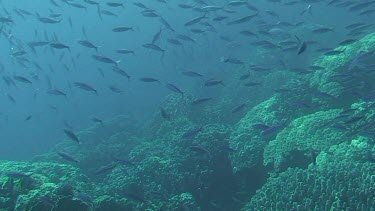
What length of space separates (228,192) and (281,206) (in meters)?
2.63

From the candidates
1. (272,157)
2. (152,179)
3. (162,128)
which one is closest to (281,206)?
(272,157)

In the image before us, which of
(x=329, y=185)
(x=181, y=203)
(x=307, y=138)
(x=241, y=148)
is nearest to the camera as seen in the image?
(x=329, y=185)

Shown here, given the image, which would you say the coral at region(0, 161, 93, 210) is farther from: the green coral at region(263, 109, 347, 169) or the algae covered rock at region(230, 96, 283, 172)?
the green coral at region(263, 109, 347, 169)

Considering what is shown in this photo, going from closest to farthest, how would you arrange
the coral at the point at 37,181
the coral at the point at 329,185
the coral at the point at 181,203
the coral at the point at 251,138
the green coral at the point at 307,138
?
the coral at the point at 329,185, the coral at the point at 37,181, the coral at the point at 181,203, the green coral at the point at 307,138, the coral at the point at 251,138

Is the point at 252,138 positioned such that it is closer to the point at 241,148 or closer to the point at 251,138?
the point at 251,138

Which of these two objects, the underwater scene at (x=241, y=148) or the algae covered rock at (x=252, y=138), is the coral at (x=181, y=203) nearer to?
the underwater scene at (x=241, y=148)

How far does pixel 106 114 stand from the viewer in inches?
1073

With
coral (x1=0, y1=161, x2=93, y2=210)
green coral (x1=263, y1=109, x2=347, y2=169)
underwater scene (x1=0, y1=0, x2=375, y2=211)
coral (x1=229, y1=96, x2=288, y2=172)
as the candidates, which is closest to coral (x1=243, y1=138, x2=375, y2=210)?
underwater scene (x1=0, y1=0, x2=375, y2=211)

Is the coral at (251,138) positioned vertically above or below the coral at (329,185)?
below

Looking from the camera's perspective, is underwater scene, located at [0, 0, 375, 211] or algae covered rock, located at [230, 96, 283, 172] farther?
algae covered rock, located at [230, 96, 283, 172]

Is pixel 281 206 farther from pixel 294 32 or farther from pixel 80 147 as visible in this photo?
pixel 294 32

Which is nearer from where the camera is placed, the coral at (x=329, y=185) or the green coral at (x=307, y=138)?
the coral at (x=329, y=185)

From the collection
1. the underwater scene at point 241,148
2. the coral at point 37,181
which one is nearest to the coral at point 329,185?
the underwater scene at point 241,148

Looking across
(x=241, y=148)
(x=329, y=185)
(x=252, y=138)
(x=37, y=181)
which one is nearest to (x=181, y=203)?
(x=241, y=148)
